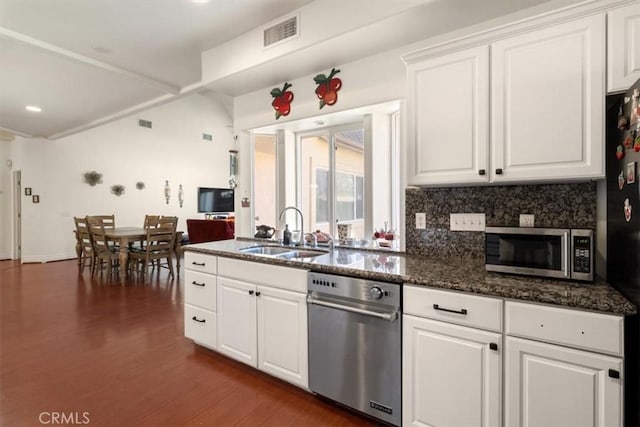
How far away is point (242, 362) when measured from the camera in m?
2.44

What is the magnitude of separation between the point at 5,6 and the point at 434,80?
3.28 m

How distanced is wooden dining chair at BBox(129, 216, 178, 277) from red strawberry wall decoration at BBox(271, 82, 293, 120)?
335cm

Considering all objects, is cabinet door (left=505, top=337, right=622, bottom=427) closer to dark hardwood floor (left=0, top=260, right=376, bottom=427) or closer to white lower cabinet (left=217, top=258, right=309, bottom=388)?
dark hardwood floor (left=0, top=260, right=376, bottom=427)

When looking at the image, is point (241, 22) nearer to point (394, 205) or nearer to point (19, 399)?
point (394, 205)

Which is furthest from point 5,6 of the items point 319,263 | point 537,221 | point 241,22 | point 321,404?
point 537,221

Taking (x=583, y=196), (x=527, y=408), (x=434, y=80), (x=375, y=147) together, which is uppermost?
(x=434, y=80)

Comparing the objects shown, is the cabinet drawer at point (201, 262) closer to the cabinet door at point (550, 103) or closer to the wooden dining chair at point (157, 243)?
the cabinet door at point (550, 103)

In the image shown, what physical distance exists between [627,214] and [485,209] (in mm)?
773

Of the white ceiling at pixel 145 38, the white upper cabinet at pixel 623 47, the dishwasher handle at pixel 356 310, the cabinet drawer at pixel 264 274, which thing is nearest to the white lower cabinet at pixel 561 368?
the dishwasher handle at pixel 356 310

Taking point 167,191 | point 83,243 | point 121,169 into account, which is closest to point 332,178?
point 83,243

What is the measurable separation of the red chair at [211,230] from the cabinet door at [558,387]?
5.52 metres

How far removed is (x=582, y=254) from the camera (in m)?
1.43

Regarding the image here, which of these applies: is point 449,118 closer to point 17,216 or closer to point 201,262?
point 201,262

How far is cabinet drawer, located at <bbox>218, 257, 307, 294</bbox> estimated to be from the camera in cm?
207
